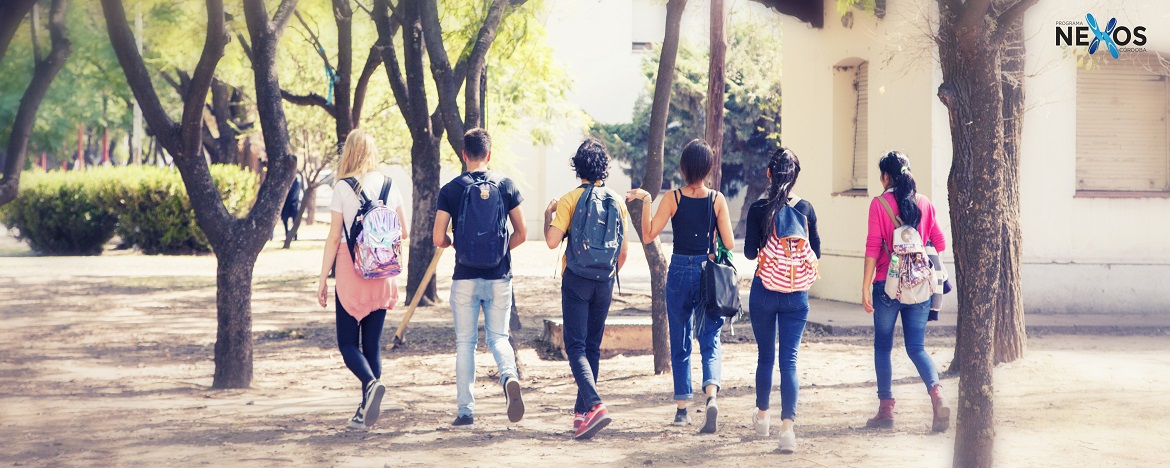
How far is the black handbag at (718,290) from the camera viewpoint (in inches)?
261

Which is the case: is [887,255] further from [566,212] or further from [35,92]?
[35,92]

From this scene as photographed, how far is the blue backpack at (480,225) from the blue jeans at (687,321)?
1.00 meters

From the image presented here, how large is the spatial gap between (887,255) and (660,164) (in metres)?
2.64

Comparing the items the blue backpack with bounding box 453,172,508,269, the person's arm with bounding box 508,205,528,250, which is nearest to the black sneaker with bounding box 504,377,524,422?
the blue backpack with bounding box 453,172,508,269

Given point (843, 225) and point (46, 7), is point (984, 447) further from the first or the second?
point (46, 7)

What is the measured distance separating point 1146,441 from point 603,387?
144 inches

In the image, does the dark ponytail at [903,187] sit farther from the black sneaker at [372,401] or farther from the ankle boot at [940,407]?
the black sneaker at [372,401]

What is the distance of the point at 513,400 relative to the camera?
6738mm

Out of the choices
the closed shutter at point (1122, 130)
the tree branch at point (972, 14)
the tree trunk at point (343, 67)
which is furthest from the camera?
the tree trunk at point (343, 67)

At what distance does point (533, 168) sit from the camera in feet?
120

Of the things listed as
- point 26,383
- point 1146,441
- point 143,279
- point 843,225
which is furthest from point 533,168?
point 1146,441

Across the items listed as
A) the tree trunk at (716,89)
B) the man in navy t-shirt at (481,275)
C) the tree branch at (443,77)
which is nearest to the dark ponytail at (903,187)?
the man in navy t-shirt at (481,275)

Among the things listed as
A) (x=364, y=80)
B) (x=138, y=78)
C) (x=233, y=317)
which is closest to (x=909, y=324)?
(x=233, y=317)

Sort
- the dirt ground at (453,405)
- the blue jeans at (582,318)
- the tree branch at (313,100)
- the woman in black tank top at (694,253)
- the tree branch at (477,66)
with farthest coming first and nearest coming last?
the tree branch at (313,100) → the tree branch at (477,66) → the woman in black tank top at (694,253) → the blue jeans at (582,318) → the dirt ground at (453,405)
